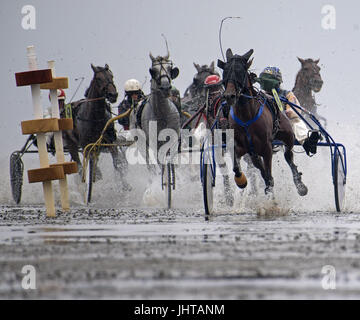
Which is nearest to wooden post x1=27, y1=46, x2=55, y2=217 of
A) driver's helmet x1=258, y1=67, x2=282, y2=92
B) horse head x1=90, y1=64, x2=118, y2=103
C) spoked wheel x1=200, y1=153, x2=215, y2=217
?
spoked wheel x1=200, y1=153, x2=215, y2=217

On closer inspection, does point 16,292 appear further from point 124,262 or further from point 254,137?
point 254,137

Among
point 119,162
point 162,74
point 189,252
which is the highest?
point 162,74

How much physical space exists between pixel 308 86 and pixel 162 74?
5.74 meters

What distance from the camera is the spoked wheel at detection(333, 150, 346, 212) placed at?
612 inches

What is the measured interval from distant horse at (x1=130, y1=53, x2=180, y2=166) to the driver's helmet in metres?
2.60

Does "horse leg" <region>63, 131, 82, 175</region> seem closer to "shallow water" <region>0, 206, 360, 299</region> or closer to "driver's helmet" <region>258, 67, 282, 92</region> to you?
"driver's helmet" <region>258, 67, 282, 92</region>

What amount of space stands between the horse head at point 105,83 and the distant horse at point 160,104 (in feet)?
6.05

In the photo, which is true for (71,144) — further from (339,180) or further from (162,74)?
(339,180)

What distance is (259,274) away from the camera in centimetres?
688

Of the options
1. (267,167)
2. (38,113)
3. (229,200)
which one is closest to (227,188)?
(229,200)

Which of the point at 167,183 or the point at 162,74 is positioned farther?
the point at 162,74

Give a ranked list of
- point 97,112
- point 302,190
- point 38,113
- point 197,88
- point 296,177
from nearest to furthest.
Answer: point 38,113, point 302,190, point 296,177, point 97,112, point 197,88

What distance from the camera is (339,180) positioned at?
16.0 metres

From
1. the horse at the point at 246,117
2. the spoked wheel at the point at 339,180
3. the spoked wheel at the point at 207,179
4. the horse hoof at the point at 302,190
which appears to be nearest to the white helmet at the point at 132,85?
the horse hoof at the point at 302,190
